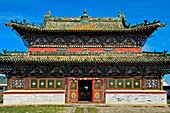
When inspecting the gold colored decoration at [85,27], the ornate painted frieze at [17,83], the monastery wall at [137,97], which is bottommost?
the monastery wall at [137,97]

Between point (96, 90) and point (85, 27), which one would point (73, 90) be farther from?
point (85, 27)

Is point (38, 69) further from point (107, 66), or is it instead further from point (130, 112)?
point (130, 112)

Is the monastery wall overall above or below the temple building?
below

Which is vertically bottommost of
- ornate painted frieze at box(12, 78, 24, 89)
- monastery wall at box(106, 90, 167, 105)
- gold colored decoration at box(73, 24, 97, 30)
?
monastery wall at box(106, 90, 167, 105)

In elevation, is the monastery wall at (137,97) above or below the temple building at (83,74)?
below

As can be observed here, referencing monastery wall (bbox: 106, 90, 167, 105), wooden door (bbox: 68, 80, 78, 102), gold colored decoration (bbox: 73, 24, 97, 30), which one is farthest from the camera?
gold colored decoration (bbox: 73, 24, 97, 30)

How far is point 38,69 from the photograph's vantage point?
2211 cm

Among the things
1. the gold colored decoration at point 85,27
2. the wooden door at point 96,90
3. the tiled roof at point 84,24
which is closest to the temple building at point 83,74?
the wooden door at point 96,90

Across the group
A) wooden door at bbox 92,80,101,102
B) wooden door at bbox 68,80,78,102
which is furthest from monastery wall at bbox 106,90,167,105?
wooden door at bbox 68,80,78,102

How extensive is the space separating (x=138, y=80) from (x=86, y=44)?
6.91 metres

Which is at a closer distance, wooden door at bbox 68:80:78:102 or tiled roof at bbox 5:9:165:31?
wooden door at bbox 68:80:78:102

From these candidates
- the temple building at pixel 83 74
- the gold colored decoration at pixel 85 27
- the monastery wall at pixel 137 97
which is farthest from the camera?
the gold colored decoration at pixel 85 27

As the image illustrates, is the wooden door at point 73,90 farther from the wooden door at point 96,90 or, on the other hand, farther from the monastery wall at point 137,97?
the monastery wall at point 137,97

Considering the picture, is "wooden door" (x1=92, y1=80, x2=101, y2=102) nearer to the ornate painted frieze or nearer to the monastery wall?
the monastery wall
